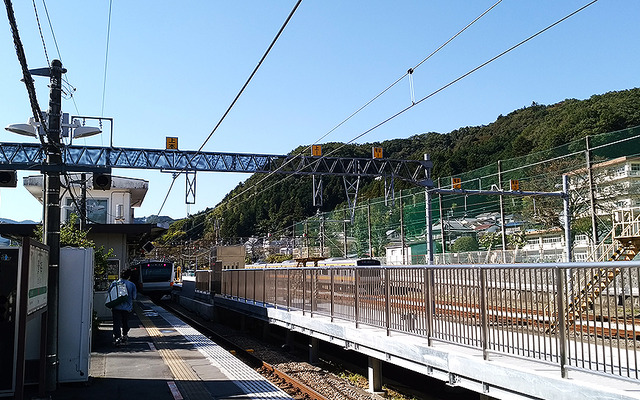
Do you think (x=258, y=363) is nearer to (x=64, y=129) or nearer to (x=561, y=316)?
(x=64, y=129)

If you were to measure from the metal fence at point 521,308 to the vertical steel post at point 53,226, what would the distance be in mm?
5053

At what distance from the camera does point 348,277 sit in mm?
11422

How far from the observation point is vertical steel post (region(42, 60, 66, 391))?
895 cm

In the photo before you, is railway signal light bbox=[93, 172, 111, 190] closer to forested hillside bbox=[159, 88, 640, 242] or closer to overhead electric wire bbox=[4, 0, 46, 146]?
overhead electric wire bbox=[4, 0, 46, 146]

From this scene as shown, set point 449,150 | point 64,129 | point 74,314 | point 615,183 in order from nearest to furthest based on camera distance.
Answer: point 74,314
point 64,129
point 615,183
point 449,150

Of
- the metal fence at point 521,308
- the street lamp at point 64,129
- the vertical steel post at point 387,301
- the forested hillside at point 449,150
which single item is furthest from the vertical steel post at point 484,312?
the forested hillside at point 449,150

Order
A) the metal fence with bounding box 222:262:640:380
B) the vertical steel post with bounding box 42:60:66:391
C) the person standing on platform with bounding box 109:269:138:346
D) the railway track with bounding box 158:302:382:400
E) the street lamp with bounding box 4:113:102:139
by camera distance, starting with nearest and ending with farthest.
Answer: the metal fence with bounding box 222:262:640:380, the vertical steel post with bounding box 42:60:66:391, the railway track with bounding box 158:302:382:400, the street lamp with bounding box 4:113:102:139, the person standing on platform with bounding box 109:269:138:346

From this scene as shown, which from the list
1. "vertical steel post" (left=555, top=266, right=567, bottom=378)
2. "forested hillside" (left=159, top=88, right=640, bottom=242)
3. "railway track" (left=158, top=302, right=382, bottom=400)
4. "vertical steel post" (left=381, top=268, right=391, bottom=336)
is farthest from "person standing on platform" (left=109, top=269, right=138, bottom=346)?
"forested hillside" (left=159, top=88, right=640, bottom=242)

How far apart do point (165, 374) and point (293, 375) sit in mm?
3345

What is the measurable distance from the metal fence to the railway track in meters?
1.33

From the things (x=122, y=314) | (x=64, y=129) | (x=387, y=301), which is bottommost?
(x=122, y=314)

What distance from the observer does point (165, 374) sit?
10.1 meters

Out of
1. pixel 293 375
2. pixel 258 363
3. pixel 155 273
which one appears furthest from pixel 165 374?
pixel 155 273


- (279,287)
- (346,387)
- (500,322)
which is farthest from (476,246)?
(500,322)
